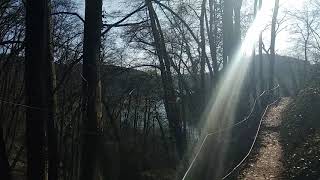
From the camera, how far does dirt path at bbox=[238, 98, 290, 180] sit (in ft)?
42.1

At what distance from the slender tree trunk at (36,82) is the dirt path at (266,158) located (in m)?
6.59

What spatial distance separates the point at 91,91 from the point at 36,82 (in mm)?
1552

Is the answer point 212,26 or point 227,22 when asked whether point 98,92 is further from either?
point 212,26

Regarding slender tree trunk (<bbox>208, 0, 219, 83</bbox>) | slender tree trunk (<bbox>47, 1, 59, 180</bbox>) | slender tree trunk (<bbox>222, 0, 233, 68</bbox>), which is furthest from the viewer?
slender tree trunk (<bbox>208, 0, 219, 83</bbox>)

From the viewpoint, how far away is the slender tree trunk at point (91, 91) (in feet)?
30.4

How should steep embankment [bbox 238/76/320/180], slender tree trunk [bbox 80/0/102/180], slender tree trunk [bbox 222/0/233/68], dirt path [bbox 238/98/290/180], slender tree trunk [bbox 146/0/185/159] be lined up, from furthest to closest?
slender tree trunk [bbox 146/0/185/159], slender tree trunk [bbox 222/0/233/68], dirt path [bbox 238/98/290/180], steep embankment [bbox 238/76/320/180], slender tree trunk [bbox 80/0/102/180]

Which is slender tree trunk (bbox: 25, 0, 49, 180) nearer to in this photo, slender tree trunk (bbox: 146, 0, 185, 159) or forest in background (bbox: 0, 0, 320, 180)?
forest in background (bbox: 0, 0, 320, 180)

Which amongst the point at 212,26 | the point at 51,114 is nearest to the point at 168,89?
the point at 212,26

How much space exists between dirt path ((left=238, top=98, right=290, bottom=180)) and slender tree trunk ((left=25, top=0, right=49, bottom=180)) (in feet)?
21.6

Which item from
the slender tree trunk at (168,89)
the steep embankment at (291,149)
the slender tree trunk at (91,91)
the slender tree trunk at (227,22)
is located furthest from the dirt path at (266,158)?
the slender tree trunk at (91,91)

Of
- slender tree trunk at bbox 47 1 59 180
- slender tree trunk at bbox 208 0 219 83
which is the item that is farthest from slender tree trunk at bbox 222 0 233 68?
slender tree trunk at bbox 208 0 219 83

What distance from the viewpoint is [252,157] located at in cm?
1530

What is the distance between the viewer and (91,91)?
9219 millimetres

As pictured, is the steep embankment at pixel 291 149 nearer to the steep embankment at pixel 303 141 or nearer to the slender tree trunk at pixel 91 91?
the steep embankment at pixel 303 141
